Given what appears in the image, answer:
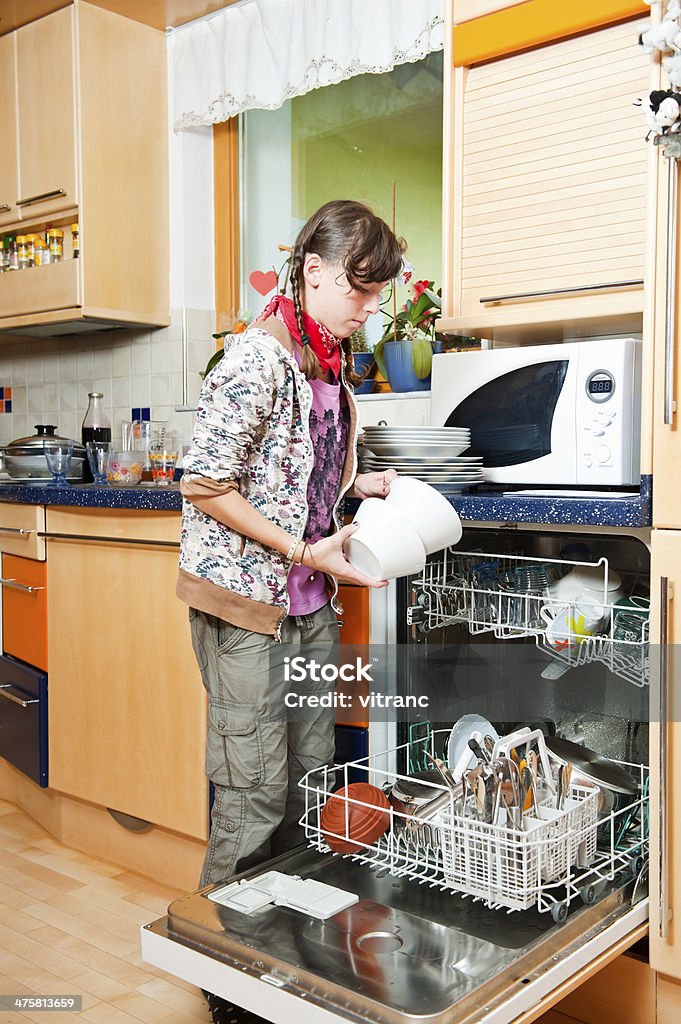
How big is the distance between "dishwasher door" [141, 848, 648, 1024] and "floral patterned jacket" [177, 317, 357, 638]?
44cm

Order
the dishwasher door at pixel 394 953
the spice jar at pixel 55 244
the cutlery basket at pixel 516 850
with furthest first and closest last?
1. the spice jar at pixel 55 244
2. the cutlery basket at pixel 516 850
3. the dishwasher door at pixel 394 953

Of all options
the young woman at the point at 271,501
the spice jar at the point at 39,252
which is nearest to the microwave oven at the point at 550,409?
the young woman at the point at 271,501

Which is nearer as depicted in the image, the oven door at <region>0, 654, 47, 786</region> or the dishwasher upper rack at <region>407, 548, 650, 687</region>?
the dishwasher upper rack at <region>407, 548, 650, 687</region>

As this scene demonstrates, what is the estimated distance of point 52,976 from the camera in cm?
190

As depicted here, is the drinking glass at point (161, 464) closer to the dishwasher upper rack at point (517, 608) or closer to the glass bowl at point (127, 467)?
the glass bowl at point (127, 467)

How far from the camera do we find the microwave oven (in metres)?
1.62

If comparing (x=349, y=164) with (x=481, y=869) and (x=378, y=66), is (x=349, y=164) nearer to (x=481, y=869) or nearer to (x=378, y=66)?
(x=378, y=66)

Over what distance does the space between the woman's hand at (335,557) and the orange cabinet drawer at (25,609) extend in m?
1.19

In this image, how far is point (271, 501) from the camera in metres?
1.59

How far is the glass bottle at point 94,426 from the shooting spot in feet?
10.1

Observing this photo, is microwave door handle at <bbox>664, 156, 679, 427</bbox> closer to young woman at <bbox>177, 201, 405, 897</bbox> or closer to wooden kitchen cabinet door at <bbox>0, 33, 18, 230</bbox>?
young woman at <bbox>177, 201, 405, 897</bbox>

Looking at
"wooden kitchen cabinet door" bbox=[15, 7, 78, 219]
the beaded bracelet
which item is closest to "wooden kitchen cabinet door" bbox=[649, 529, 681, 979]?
the beaded bracelet

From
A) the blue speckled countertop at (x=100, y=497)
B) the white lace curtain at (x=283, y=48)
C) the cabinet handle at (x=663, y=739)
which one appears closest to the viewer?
the cabinet handle at (x=663, y=739)

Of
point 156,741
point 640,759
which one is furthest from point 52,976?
point 640,759
